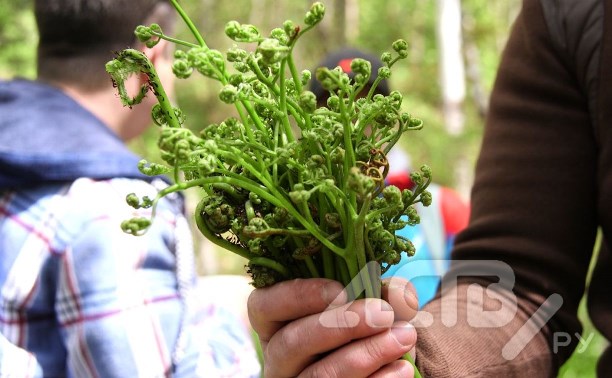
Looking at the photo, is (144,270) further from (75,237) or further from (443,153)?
(443,153)

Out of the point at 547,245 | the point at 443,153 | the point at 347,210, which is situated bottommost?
the point at 443,153

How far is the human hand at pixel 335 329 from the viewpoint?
0.89 m

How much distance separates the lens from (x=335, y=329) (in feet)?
2.93

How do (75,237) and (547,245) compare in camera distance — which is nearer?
(547,245)

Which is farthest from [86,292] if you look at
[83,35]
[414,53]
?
[414,53]

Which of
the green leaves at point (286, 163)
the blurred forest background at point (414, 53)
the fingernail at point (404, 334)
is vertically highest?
the green leaves at point (286, 163)

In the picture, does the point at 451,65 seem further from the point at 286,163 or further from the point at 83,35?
the point at 286,163

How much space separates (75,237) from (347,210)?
1.09m

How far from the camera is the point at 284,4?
1717 centimetres

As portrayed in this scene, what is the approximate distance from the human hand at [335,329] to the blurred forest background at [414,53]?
3.38 ft

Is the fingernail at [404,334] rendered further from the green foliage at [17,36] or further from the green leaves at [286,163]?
the green foliage at [17,36]

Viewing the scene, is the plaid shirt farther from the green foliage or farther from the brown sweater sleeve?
the green foliage

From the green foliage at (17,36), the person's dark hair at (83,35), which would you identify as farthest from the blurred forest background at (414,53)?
the person's dark hair at (83,35)

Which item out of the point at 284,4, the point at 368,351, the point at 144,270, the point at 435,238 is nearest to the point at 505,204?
the point at 368,351
